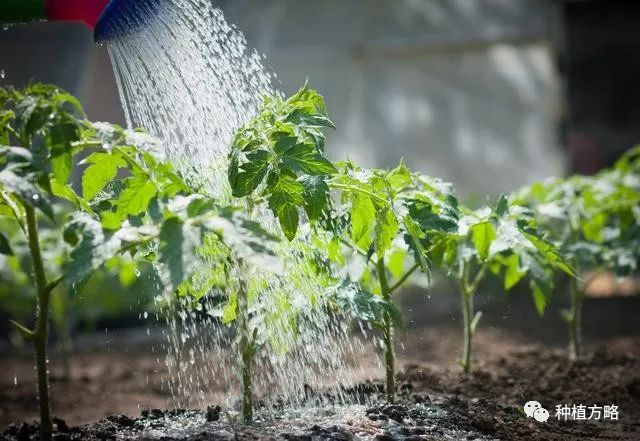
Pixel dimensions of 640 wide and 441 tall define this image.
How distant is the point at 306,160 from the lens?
1.89 m

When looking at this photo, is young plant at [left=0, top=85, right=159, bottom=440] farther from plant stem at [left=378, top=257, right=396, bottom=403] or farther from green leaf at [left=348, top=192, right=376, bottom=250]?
plant stem at [left=378, top=257, right=396, bottom=403]

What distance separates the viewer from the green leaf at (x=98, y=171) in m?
1.87

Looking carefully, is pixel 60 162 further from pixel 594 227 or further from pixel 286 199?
pixel 594 227

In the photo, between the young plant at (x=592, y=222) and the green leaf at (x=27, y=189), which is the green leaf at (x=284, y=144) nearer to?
the green leaf at (x=27, y=189)

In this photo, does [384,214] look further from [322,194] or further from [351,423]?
[351,423]

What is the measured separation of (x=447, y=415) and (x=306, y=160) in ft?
3.01

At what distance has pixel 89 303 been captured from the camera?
4680mm

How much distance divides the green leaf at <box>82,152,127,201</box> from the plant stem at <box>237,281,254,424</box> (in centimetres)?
45

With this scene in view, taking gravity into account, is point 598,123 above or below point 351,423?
above

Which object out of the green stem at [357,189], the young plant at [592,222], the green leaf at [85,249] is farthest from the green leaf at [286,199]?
the young plant at [592,222]

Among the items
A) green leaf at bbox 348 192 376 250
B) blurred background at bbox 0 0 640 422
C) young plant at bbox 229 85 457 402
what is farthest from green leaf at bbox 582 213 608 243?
blurred background at bbox 0 0 640 422

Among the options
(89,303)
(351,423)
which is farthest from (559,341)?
(89,303)

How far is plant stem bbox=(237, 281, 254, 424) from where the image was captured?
2.05 meters

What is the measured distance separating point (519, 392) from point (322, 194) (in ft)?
4.41
